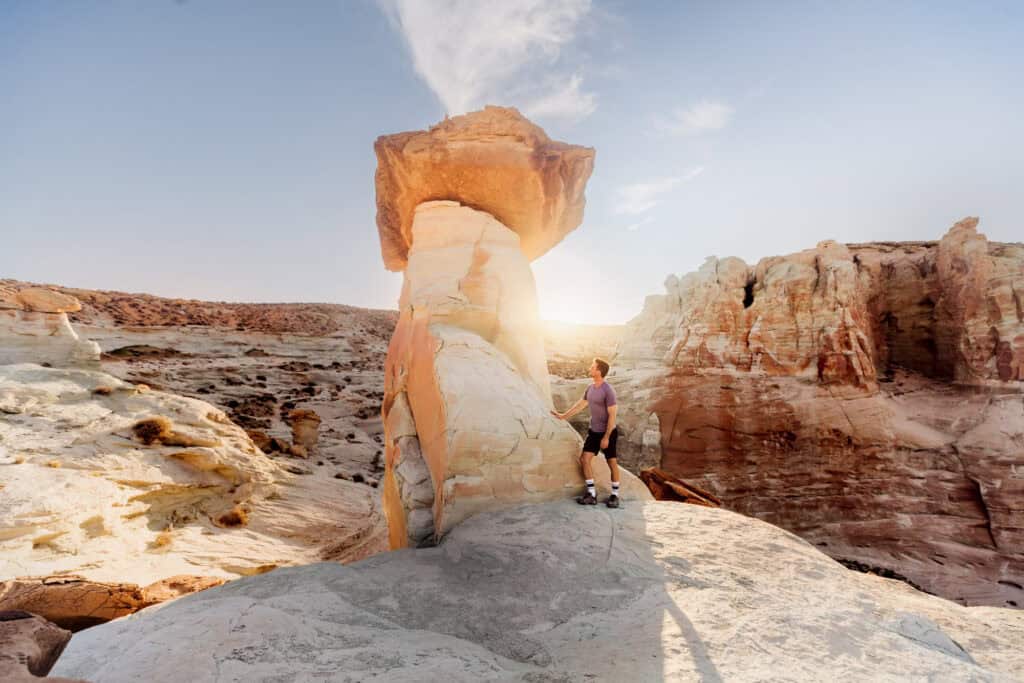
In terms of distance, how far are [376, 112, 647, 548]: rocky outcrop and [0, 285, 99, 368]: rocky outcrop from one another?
729cm

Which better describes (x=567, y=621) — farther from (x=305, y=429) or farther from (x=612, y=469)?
(x=305, y=429)

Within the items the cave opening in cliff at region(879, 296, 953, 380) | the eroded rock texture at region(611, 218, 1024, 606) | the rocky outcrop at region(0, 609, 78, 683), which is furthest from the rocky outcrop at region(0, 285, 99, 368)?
the cave opening in cliff at region(879, 296, 953, 380)

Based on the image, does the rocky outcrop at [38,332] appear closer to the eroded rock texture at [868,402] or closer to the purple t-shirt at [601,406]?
the purple t-shirt at [601,406]

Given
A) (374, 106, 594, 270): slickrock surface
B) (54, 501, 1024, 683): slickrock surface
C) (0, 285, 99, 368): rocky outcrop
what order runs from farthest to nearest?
(0, 285, 99, 368): rocky outcrop, (374, 106, 594, 270): slickrock surface, (54, 501, 1024, 683): slickrock surface

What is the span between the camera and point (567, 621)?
2225 millimetres

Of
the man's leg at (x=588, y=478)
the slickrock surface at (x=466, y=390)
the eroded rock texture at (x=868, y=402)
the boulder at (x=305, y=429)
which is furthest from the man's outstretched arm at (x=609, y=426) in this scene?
the boulder at (x=305, y=429)

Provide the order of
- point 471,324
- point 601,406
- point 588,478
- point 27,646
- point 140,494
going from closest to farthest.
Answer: point 27,646 < point 588,478 < point 601,406 < point 471,324 < point 140,494

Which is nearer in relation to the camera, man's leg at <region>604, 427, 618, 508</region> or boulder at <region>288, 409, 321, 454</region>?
man's leg at <region>604, 427, 618, 508</region>

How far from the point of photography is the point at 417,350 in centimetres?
470

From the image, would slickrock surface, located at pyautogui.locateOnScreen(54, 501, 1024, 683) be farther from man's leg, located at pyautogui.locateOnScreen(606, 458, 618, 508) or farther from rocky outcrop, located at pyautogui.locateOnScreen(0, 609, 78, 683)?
man's leg, located at pyautogui.locateOnScreen(606, 458, 618, 508)

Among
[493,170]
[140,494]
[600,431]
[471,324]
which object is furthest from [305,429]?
[600,431]

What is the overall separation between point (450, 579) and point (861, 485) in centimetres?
929

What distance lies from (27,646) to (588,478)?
10.6 ft

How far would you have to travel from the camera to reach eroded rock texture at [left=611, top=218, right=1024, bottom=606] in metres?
7.93
